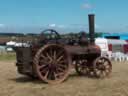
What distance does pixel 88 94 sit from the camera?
9.79 metres

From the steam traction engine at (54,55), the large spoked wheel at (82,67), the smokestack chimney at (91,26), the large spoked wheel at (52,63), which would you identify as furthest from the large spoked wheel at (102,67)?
the large spoked wheel at (52,63)

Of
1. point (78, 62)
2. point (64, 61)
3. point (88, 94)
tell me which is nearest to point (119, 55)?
point (78, 62)

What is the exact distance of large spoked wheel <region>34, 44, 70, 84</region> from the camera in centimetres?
1196

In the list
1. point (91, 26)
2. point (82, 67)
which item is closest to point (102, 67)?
point (82, 67)

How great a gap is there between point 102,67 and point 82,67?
3.65 feet

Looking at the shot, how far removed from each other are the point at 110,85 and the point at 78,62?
9.80ft

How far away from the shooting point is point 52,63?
1223 cm

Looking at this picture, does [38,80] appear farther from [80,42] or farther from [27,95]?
[27,95]

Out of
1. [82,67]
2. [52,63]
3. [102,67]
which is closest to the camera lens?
[52,63]

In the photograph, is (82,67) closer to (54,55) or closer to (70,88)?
(54,55)

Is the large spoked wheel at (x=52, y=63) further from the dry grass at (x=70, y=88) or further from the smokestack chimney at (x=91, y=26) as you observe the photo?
the smokestack chimney at (x=91, y=26)

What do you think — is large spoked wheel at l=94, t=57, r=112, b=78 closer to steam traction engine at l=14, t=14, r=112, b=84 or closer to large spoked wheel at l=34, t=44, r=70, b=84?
steam traction engine at l=14, t=14, r=112, b=84

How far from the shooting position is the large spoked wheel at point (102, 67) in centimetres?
1356

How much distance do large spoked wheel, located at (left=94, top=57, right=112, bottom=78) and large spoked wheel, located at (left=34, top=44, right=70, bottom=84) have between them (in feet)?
5.11
